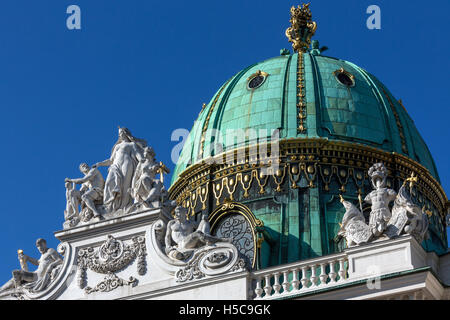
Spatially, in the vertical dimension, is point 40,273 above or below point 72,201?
below

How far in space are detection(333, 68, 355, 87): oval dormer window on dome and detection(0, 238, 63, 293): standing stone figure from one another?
36.9ft

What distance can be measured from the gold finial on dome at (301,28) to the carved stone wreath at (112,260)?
43.0 feet

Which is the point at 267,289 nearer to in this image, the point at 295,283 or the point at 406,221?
the point at 295,283

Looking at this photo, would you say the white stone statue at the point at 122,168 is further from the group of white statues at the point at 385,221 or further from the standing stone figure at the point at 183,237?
the group of white statues at the point at 385,221

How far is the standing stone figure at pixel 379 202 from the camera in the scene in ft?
89.0

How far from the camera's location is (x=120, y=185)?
30.7 meters

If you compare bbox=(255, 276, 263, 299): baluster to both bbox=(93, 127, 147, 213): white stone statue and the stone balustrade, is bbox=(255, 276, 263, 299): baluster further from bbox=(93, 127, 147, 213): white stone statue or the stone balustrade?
bbox=(93, 127, 147, 213): white stone statue

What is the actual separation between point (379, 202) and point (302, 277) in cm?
231

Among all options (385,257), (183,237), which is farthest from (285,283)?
(183,237)

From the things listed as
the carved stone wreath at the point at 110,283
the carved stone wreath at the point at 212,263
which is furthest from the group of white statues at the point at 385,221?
the carved stone wreath at the point at 110,283

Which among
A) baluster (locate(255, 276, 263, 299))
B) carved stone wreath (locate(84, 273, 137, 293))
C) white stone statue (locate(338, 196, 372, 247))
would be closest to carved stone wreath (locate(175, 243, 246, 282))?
baluster (locate(255, 276, 263, 299))
